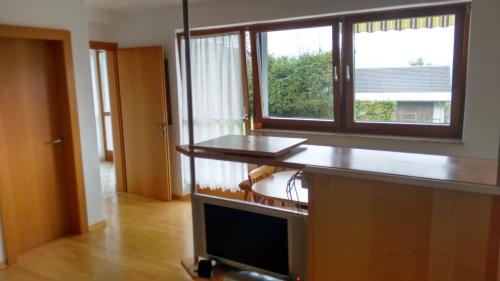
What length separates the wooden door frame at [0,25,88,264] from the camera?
10.0 feet

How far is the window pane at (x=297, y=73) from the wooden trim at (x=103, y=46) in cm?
194

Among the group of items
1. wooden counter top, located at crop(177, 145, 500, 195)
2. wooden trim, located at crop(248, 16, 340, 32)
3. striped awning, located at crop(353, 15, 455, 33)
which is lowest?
wooden counter top, located at crop(177, 145, 500, 195)

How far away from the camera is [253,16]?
3803mm

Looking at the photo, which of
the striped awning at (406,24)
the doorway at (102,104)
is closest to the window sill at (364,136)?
the striped awning at (406,24)

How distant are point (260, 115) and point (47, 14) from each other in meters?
2.17

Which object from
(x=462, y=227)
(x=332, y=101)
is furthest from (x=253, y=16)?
(x=462, y=227)

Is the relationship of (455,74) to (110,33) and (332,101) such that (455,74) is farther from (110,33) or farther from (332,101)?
Answer: (110,33)

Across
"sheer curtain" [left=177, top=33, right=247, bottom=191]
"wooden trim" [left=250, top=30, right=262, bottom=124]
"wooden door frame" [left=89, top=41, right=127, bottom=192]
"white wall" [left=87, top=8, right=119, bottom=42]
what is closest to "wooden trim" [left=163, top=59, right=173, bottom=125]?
"sheer curtain" [left=177, top=33, right=247, bottom=191]

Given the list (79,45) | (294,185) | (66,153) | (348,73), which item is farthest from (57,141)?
(348,73)

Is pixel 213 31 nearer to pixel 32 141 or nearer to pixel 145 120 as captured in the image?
pixel 145 120

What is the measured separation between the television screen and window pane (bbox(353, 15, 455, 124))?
78.6 inches

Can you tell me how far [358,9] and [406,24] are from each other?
41 centimetres

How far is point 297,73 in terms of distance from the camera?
150 inches

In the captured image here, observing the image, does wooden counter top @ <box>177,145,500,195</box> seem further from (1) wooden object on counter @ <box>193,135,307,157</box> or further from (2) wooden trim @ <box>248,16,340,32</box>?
(2) wooden trim @ <box>248,16,340,32</box>
